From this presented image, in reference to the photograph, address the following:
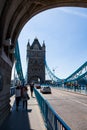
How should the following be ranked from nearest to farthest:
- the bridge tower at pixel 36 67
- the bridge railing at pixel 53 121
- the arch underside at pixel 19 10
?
the bridge railing at pixel 53 121
the arch underside at pixel 19 10
the bridge tower at pixel 36 67

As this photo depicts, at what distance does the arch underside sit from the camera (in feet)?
32.1

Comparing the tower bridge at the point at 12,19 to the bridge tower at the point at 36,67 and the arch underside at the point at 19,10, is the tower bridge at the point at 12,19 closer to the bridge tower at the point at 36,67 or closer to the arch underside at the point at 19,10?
the arch underside at the point at 19,10

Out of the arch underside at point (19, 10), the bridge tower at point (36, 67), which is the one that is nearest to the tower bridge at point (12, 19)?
the arch underside at point (19, 10)

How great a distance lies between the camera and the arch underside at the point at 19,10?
978 cm

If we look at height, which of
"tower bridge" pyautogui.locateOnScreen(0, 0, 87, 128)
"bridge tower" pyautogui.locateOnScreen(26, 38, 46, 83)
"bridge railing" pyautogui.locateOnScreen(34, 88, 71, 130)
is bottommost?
"bridge railing" pyautogui.locateOnScreen(34, 88, 71, 130)

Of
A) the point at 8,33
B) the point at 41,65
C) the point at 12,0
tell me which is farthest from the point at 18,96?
the point at 41,65

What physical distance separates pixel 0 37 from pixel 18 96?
5819 millimetres

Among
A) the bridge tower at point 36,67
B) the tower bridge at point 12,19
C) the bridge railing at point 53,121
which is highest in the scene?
the bridge tower at point 36,67

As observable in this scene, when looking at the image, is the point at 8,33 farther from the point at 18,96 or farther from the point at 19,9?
the point at 18,96

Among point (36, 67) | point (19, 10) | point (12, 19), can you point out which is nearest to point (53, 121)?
point (12, 19)

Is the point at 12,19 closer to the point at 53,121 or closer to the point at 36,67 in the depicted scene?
the point at 53,121

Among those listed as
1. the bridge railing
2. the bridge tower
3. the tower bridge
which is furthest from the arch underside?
the bridge tower

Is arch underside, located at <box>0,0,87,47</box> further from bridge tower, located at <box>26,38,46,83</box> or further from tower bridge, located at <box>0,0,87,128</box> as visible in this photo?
bridge tower, located at <box>26,38,46,83</box>

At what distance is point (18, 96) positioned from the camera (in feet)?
48.1
